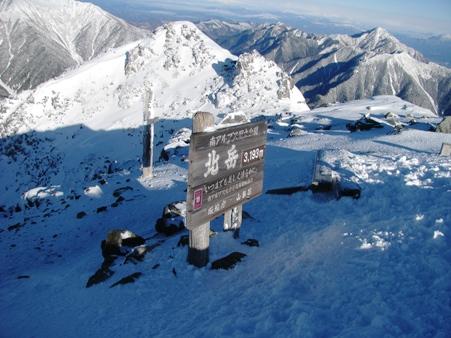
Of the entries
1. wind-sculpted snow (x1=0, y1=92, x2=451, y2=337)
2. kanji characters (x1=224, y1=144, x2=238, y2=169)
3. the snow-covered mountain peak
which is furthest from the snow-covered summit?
kanji characters (x1=224, y1=144, x2=238, y2=169)

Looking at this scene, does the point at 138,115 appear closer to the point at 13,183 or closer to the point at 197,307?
the point at 13,183

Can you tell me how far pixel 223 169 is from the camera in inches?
400

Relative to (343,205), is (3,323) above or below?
below

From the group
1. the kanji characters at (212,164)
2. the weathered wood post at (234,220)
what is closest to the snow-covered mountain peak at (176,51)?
the weathered wood post at (234,220)

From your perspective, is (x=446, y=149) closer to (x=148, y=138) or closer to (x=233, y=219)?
(x=233, y=219)

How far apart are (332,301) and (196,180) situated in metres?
→ 3.95

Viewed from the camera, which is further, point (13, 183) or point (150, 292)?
point (13, 183)

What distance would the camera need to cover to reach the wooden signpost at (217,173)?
368 inches

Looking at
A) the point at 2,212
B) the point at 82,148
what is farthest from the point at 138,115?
the point at 2,212

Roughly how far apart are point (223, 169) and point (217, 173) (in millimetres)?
247

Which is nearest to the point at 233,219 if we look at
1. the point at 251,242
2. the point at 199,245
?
the point at 251,242

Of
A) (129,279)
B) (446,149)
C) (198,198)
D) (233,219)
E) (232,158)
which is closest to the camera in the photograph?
(198,198)

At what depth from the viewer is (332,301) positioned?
834 centimetres

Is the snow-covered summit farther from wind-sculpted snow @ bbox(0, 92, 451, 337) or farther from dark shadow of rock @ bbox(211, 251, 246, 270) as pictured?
dark shadow of rock @ bbox(211, 251, 246, 270)
